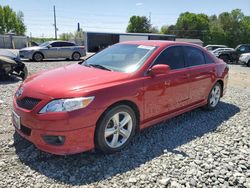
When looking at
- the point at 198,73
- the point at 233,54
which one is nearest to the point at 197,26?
the point at 233,54

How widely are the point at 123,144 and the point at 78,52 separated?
15156mm

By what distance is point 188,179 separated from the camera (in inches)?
120

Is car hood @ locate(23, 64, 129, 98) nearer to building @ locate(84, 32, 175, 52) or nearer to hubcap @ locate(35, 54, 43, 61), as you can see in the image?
hubcap @ locate(35, 54, 43, 61)

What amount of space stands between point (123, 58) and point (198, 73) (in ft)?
5.30

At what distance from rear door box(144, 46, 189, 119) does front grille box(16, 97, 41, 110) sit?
1546 mm

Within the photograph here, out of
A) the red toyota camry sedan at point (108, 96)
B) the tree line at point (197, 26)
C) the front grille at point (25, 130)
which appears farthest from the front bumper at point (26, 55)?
the tree line at point (197, 26)

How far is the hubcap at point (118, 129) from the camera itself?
3422 millimetres

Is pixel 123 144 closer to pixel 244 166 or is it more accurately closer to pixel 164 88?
pixel 164 88

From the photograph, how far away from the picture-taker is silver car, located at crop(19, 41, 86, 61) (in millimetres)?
15773

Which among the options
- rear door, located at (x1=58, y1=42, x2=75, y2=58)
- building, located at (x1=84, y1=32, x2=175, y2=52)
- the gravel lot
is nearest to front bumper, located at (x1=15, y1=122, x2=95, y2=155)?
the gravel lot

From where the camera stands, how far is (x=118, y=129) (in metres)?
3.53

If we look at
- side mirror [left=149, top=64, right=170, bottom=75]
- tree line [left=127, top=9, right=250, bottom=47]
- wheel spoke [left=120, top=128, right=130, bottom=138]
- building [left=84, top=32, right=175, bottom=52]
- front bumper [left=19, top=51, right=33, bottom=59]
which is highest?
tree line [left=127, top=9, right=250, bottom=47]

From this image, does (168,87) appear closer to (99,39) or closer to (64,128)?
(64,128)

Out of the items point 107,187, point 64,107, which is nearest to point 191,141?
point 107,187
